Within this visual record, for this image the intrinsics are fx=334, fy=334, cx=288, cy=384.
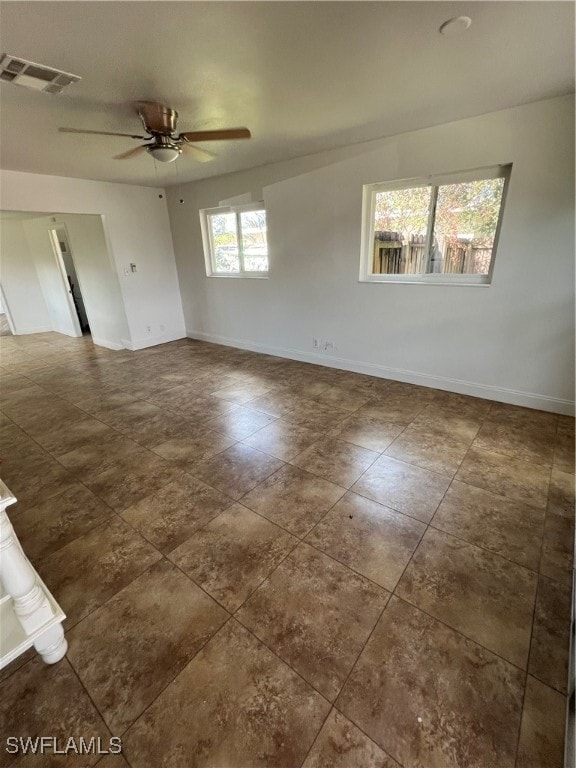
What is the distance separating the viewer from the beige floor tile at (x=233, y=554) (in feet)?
5.47

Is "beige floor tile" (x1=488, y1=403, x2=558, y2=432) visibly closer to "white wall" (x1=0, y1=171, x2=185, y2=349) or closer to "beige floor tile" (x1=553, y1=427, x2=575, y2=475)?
"beige floor tile" (x1=553, y1=427, x2=575, y2=475)

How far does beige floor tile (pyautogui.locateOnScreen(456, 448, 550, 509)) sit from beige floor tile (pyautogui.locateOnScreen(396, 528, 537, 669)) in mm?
606

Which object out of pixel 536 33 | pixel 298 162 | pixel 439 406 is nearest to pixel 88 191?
pixel 298 162

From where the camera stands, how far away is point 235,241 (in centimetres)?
518

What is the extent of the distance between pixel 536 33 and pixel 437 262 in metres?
1.85

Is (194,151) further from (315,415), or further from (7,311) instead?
(7,311)

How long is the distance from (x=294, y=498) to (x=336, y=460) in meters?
0.54

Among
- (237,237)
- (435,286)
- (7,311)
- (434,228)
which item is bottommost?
(7,311)

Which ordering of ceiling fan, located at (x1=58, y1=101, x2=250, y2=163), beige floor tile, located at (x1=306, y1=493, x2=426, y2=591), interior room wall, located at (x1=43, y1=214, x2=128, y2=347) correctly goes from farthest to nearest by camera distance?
interior room wall, located at (x1=43, y1=214, x2=128, y2=347)
ceiling fan, located at (x1=58, y1=101, x2=250, y2=163)
beige floor tile, located at (x1=306, y1=493, x2=426, y2=591)

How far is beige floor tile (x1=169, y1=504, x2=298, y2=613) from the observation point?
1.67 metres

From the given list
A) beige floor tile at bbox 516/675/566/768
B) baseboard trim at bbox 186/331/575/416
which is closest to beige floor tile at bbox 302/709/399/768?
beige floor tile at bbox 516/675/566/768

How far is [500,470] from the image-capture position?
2439 millimetres

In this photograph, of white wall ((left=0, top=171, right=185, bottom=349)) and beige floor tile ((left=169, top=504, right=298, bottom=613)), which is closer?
beige floor tile ((left=169, top=504, right=298, bottom=613))

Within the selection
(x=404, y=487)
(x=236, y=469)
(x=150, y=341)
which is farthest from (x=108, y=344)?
(x=404, y=487)
